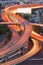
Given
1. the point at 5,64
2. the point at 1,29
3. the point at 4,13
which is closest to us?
the point at 5,64

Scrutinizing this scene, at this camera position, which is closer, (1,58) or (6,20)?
(1,58)

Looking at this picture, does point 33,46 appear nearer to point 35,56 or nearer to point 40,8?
point 35,56

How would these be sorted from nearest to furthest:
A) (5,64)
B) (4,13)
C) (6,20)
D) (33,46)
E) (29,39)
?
(5,64)
(33,46)
(29,39)
(6,20)
(4,13)

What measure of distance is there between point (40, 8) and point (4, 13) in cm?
691

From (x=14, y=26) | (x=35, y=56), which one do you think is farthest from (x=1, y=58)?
(x=14, y=26)

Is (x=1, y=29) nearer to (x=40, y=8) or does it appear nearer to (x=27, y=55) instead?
(x=27, y=55)

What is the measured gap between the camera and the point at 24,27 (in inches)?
1163

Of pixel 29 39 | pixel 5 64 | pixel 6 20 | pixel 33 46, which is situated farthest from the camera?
pixel 6 20

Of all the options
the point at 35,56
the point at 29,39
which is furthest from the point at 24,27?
the point at 35,56

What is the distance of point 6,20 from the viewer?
3434 centimetres

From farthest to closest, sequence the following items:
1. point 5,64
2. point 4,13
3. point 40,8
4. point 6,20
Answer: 1. point 40,8
2. point 4,13
3. point 6,20
4. point 5,64

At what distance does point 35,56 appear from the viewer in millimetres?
24156

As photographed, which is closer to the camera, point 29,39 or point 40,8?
point 29,39

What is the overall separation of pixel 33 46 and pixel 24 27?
4063 millimetres
